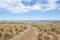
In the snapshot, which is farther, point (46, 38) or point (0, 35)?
point (0, 35)

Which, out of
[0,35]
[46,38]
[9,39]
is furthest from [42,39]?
[0,35]

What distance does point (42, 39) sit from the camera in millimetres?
26656

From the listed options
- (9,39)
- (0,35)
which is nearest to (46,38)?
(9,39)

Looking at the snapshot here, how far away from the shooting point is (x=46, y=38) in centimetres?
2745

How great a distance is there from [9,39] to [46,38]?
6.22 m

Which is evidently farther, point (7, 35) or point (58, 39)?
point (7, 35)

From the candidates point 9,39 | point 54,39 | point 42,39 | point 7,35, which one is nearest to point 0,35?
point 7,35

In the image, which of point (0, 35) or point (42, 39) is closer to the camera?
point (42, 39)

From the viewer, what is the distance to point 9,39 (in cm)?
2688

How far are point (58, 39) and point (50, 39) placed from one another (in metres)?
1.33

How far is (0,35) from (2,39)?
3518 mm

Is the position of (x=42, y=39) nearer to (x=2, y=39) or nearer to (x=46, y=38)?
(x=46, y=38)

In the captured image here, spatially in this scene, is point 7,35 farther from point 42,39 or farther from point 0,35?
point 42,39

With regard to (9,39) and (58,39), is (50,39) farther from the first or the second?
(9,39)
